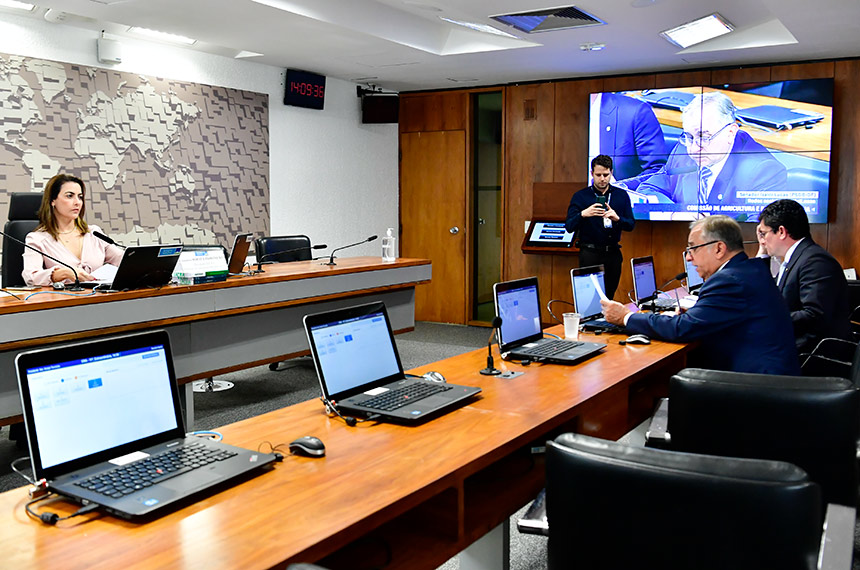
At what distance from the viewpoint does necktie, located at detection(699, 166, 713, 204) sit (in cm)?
668

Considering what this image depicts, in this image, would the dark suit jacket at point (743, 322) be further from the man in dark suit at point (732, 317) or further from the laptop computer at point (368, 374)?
the laptop computer at point (368, 374)

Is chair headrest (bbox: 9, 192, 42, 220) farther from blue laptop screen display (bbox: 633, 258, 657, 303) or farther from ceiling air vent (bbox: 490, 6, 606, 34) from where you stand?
blue laptop screen display (bbox: 633, 258, 657, 303)

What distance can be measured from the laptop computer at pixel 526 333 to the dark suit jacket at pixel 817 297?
133 centimetres

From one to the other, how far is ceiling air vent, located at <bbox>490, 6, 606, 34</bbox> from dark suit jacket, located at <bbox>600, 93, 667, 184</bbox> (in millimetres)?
1912

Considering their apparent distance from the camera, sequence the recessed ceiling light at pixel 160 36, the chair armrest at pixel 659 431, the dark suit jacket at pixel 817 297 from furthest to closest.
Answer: the recessed ceiling light at pixel 160 36 < the dark suit jacket at pixel 817 297 < the chair armrest at pixel 659 431

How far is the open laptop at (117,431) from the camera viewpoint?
4.87 ft

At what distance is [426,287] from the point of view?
8680mm

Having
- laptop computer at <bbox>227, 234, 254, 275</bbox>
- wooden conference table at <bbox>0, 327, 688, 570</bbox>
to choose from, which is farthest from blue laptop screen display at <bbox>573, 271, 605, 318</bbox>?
laptop computer at <bbox>227, 234, 254, 275</bbox>

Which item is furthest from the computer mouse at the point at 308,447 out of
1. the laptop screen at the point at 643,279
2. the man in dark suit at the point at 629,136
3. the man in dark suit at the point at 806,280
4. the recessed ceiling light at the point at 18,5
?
the man in dark suit at the point at 629,136

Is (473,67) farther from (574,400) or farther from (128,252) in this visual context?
(574,400)

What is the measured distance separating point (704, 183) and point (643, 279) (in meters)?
2.36

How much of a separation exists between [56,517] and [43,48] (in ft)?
15.4

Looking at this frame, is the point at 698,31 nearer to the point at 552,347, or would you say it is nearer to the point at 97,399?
the point at 552,347

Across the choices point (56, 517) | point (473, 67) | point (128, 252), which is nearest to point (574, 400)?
point (56, 517)
